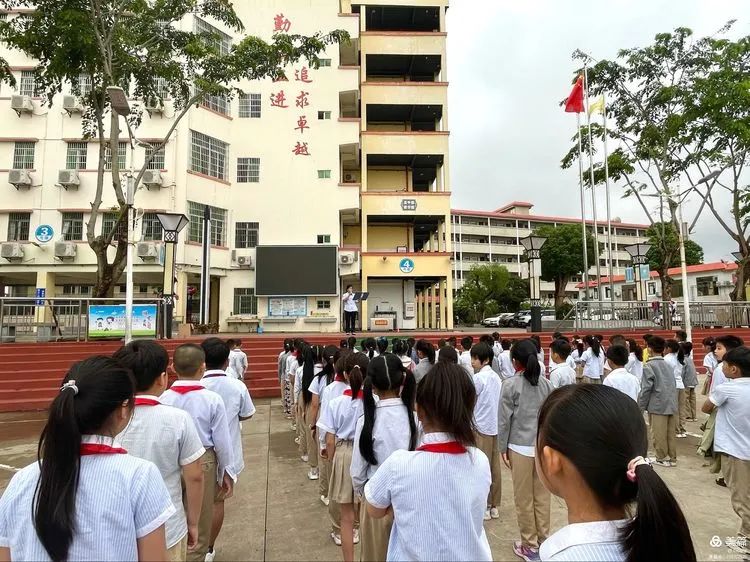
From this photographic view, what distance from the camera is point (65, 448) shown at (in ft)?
4.34

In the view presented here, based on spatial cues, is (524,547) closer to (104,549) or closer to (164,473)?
(164,473)

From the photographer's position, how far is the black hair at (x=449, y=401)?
71.4 inches

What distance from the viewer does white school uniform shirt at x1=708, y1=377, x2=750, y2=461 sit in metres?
3.41

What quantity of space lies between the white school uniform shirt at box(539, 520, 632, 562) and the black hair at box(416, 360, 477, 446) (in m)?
0.68

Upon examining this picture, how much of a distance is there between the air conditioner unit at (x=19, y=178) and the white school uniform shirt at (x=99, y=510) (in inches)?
855

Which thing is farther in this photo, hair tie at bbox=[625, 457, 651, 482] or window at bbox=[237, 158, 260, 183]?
window at bbox=[237, 158, 260, 183]

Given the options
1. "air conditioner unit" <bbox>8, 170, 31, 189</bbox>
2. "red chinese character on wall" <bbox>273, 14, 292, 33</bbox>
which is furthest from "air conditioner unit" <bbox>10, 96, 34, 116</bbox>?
"red chinese character on wall" <bbox>273, 14, 292, 33</bbox>

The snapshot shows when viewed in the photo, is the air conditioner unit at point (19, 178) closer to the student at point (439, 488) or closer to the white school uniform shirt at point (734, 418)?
the student at point (439, 488)

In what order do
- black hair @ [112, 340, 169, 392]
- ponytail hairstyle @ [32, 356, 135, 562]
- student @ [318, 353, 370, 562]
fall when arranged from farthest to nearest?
student @ [318, 353, 370, 562], black hair @ [112, 340, 169, 392], ponytail hairstyle @ [32, 356, 135, 562]

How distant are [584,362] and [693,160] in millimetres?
13467

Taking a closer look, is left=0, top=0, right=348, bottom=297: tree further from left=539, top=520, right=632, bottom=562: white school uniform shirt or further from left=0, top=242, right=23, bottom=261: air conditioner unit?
left=539, top=520, right=632, bottom=562: white school uniform shirt

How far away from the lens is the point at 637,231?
191ft

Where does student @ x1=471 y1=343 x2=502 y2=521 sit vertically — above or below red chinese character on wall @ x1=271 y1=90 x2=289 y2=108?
below

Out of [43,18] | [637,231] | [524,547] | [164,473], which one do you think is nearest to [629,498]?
[164,473]
